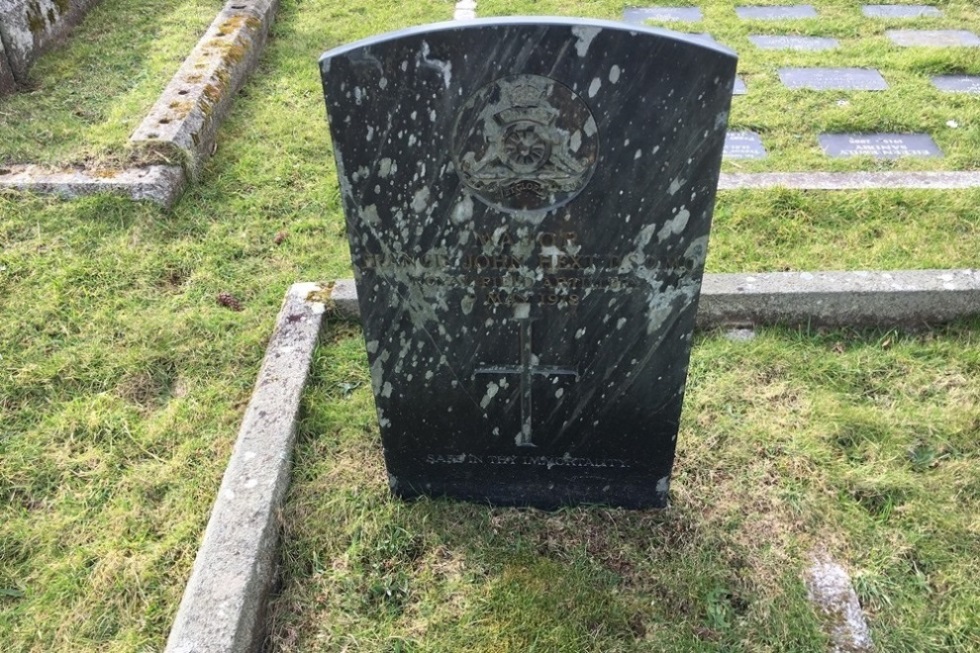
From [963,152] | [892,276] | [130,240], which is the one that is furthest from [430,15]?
[892,276]

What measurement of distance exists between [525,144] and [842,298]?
1799 mm

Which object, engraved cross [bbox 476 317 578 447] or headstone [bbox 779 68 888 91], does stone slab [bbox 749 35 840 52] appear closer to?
headstone [bbox 779 68 888 91]

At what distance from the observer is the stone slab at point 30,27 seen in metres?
4.88

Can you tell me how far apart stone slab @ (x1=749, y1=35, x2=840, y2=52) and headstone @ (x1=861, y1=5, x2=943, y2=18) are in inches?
27.2

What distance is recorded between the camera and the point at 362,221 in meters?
1.96

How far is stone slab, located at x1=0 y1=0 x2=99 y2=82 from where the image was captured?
16.0ft

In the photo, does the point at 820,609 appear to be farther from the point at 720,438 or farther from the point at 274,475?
the point at 274,475

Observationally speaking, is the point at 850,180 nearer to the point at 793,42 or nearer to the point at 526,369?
the point at 793,42

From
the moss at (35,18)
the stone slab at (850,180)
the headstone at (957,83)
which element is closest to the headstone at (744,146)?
the stone slab at (850,180)

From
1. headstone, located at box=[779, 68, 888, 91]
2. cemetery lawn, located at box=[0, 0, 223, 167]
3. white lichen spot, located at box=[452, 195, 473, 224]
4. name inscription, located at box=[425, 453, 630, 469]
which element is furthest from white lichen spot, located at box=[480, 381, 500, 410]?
headstone, located at box=[779, 68, 888, 91]

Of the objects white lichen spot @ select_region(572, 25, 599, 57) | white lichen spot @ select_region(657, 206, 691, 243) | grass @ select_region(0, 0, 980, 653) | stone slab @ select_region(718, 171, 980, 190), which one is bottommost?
grass @ select_region(0, 0, 980, 653)

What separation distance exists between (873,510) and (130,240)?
10.9ft

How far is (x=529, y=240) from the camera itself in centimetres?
196

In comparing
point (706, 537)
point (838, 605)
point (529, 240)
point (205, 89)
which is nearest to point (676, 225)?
point (529, 240)
